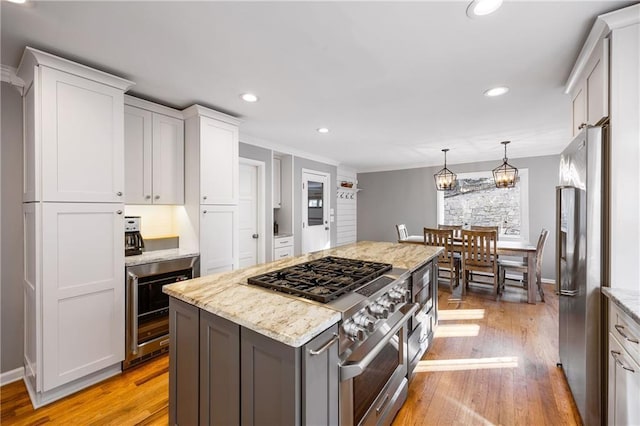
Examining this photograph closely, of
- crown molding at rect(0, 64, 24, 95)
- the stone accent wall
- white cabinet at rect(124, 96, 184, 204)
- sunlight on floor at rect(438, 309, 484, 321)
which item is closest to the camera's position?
crown molding at rect(0, 64, 24, 95)

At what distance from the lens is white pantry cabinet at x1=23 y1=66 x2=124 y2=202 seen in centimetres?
185

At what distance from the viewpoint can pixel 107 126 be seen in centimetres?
214

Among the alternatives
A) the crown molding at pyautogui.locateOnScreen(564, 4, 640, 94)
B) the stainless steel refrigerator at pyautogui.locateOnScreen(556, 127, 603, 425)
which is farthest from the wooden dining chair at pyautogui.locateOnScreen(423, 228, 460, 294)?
the crown molding at pyautogui.locateOnScreen(564, 4, 640, 94)

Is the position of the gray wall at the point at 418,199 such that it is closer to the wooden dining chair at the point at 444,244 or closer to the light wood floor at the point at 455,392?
the wooden dining chair at the point at 444,244

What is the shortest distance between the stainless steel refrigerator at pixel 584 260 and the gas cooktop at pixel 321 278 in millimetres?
1087

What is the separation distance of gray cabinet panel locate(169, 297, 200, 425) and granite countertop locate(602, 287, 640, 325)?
1926mm

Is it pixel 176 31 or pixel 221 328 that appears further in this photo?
pixel 176 31

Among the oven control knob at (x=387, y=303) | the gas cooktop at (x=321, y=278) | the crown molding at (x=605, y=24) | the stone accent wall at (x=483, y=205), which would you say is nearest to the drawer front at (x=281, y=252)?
the gas cooktop at (x=321, y=278)

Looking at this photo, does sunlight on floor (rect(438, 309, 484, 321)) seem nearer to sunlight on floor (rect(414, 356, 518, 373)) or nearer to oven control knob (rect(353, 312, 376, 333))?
sunlight on floor (rect(414, 356, 518, 373))

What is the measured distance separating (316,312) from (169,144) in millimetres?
2518

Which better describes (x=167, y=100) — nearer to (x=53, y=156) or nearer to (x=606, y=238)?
(x=53, y=156)

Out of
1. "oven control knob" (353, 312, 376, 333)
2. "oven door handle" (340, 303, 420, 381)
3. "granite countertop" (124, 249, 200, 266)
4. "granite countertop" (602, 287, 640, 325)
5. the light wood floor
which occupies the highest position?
"granite countertop" (124, 249, 200, 266)

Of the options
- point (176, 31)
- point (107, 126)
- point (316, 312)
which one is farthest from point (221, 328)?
point (107, 126)

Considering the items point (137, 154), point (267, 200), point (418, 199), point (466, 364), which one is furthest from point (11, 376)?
point (418, 199)
